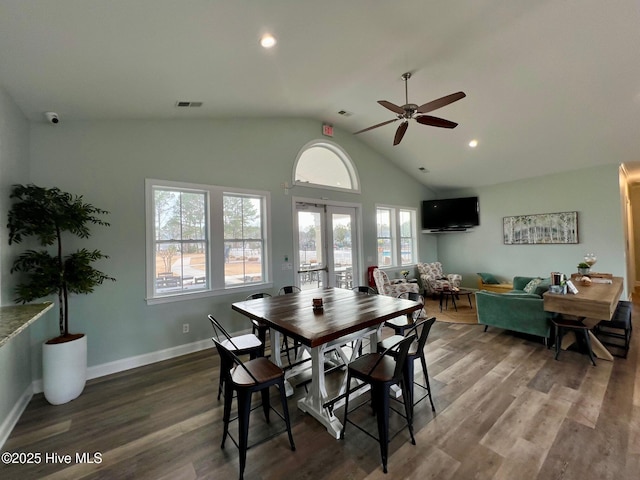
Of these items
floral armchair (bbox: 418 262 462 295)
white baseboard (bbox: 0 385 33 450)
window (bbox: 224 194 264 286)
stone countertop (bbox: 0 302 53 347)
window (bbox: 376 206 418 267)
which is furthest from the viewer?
window (bbox: 376 206 418 267)

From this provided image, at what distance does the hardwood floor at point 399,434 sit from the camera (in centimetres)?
180

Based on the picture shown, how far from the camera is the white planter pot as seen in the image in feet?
8.37

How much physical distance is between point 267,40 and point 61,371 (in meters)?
3.59

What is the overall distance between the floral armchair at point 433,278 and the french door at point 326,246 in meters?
1.98

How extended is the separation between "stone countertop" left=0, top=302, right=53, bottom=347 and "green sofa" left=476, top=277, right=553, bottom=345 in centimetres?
497

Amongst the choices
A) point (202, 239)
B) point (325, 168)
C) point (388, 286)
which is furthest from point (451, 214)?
point (202, 239)

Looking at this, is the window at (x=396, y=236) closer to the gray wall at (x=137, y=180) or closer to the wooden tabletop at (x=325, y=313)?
the gray wall at (x=137, y=180)

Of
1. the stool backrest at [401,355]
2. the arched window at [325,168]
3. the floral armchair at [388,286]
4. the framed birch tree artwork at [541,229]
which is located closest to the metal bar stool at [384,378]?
the stool backrest at [401,355]

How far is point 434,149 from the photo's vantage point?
229 inches

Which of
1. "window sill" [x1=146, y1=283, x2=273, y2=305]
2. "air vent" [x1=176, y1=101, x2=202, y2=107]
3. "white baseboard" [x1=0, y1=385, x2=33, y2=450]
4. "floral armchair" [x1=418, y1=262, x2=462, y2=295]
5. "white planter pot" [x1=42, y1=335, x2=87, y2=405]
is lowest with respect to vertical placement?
"white baseboard" [x1=0, y1=385, x2=33, y2=450]

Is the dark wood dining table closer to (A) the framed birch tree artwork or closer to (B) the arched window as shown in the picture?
(B) the arched window

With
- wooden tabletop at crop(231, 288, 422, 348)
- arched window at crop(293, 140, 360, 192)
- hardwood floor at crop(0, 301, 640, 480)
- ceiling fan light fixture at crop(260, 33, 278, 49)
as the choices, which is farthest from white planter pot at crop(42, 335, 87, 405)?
arched window at crop(293, 140, 360, 192)

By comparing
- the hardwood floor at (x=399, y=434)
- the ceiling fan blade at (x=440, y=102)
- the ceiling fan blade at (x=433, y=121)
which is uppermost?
the ceiling fan blade at (x=440, y=102)

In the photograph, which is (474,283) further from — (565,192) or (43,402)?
(43,402)
